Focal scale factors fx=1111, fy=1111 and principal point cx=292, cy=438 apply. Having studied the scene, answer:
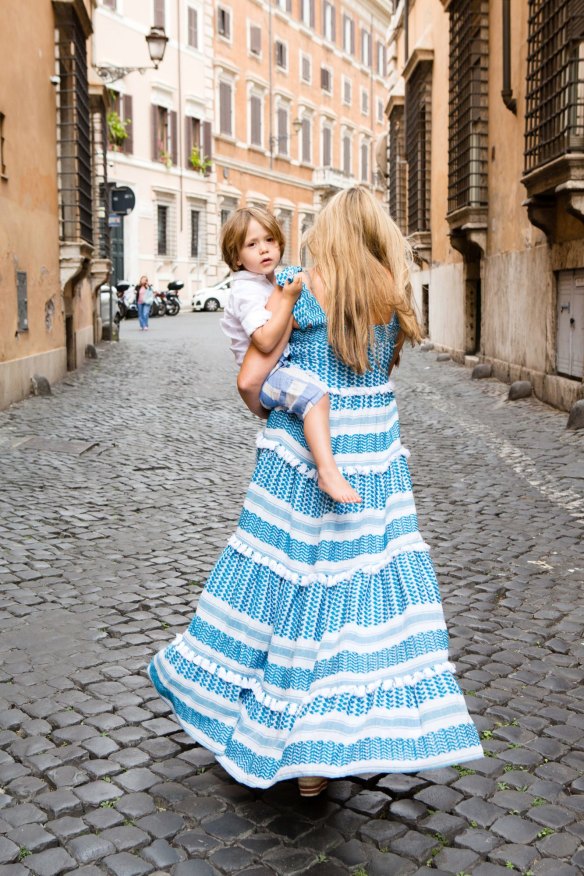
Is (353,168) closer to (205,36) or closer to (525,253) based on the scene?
(205,36)

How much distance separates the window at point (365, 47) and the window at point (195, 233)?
77.9ft

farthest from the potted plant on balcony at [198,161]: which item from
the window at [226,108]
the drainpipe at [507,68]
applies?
the drainpipe at [507,68]

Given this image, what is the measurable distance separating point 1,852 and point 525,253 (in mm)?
12532

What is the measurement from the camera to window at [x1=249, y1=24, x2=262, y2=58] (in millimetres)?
49375

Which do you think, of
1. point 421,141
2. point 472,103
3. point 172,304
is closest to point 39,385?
point 472,103

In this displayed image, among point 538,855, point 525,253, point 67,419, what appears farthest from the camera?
point 525,253

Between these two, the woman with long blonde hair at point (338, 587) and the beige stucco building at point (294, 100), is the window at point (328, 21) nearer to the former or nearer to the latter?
the beige stucco building at point (294, 100)

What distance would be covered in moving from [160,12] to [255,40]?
382 inches

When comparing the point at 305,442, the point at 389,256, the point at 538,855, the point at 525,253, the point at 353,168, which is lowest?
the point at 538,855

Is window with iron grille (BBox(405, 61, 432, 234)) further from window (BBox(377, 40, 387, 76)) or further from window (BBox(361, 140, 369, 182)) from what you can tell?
window (BBox(377, 40, 387, 76))

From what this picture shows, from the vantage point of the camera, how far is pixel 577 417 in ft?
34.6

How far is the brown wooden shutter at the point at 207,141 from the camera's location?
44.9 metres

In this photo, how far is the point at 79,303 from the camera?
19562 millimetres

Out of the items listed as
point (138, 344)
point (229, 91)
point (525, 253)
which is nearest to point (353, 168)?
point (229, 91)
